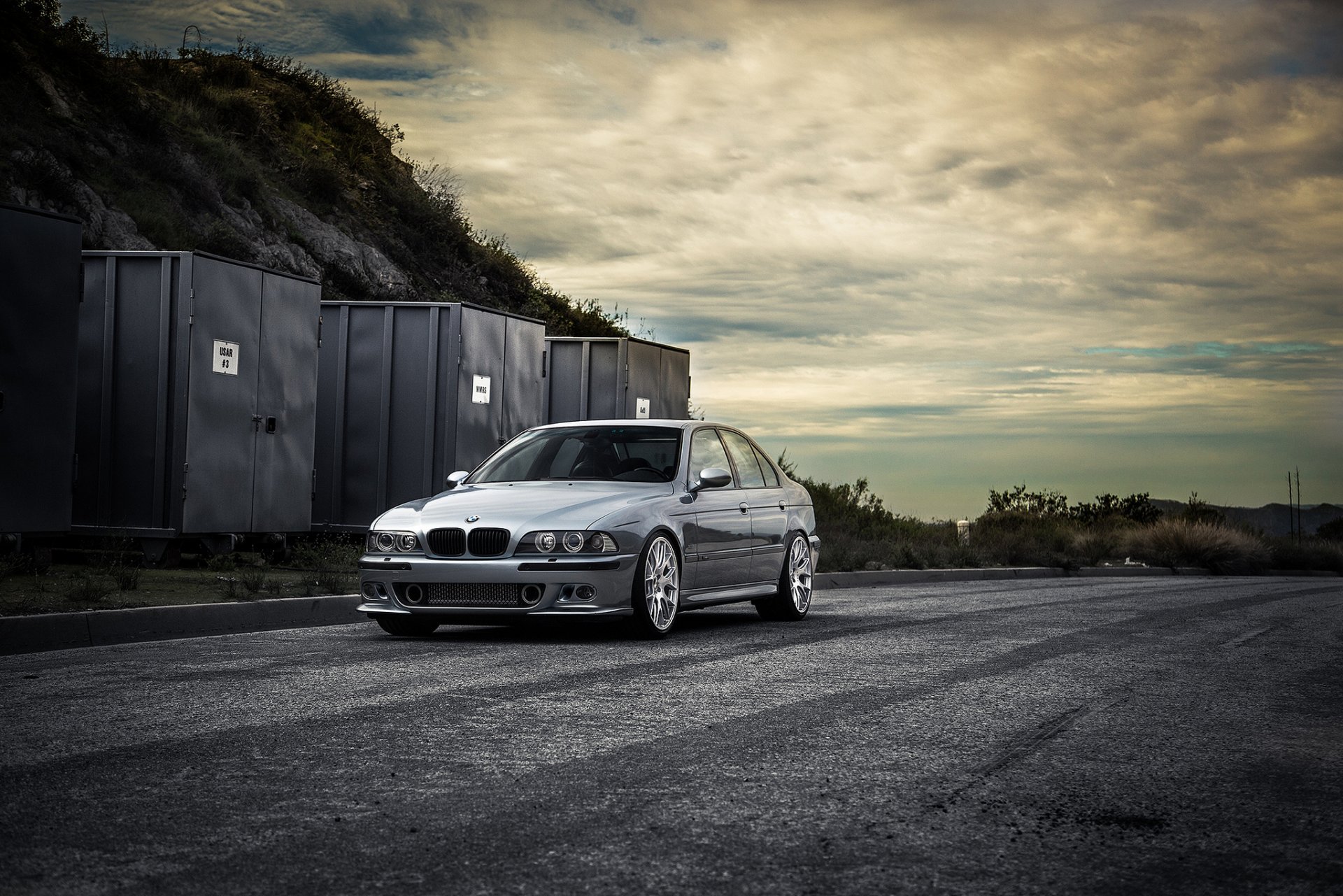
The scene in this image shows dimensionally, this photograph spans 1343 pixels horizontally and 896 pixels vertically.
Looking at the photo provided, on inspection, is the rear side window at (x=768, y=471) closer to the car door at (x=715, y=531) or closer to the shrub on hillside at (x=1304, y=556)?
the car door at (x=715, y=531)

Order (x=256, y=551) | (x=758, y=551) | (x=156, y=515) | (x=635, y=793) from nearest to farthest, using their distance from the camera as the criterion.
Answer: (x=635, y=793)
(x=758, y=551)
(x=156, y=515)
(x=256, y=551)

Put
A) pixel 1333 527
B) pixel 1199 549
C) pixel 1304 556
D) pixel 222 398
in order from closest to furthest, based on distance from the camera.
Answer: pixel 222 398 < pixel 1199 549 < pixel 1304 556 < pixel 1333 527

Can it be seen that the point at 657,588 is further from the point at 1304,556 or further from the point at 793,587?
the point at 1304,556

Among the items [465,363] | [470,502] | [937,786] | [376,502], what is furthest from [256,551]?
[937,786]

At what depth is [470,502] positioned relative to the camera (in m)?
9.98

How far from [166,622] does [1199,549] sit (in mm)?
25193

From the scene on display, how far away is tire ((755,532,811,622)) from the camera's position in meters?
11.9

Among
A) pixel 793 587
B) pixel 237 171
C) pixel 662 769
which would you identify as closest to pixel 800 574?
pixel 793 587

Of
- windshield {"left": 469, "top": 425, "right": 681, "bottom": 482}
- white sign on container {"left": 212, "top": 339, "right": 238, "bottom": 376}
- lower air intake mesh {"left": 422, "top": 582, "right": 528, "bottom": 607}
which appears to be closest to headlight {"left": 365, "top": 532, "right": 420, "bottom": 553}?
lower air intake mesh {"left": 422, "top": 582, "right": 528, "bottom": 607}

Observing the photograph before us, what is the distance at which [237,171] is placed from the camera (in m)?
27.1

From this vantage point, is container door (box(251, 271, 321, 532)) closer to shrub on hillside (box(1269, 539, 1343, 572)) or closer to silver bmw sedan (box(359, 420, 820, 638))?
silver bmw sedan (box(359, 420, 820, 638))

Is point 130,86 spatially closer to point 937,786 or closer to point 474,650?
point 474,650

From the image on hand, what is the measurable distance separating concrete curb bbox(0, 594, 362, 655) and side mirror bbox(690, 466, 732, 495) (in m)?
3.01

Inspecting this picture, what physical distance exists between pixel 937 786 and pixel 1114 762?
0.95 meters
